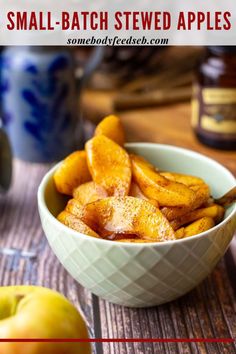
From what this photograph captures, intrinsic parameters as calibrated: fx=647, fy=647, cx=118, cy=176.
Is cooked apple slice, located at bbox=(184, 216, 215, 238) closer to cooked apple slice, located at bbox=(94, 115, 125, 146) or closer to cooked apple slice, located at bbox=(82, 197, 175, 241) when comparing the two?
cooked apple slice, located at bbox=(82, 197, 175, 241)

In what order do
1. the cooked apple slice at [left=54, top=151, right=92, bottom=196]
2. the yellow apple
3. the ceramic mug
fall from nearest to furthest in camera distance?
the yellow apple, the cooked apple slice at [left=54, top=151, right=92, bottom=196], the ceramic mug

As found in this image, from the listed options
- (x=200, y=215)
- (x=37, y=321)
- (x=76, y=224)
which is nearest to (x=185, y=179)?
(x=200, y=215)

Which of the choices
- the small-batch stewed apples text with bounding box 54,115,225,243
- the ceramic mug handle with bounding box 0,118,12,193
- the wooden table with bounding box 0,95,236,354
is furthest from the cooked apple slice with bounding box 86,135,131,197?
the ceramic mug handle with bounding box 0,118,12,193

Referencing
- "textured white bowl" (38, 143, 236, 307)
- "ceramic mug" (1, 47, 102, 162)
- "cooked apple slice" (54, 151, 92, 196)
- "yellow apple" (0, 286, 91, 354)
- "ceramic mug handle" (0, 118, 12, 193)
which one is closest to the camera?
"yellow apple" (0, 286, 91, 354)

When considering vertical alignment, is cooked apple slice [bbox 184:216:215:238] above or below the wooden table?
above

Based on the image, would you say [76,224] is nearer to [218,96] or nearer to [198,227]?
[198,227]

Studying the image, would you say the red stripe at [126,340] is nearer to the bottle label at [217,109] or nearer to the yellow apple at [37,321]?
the yellow apple at [37,321]

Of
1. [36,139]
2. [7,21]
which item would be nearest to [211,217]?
[7,21]
